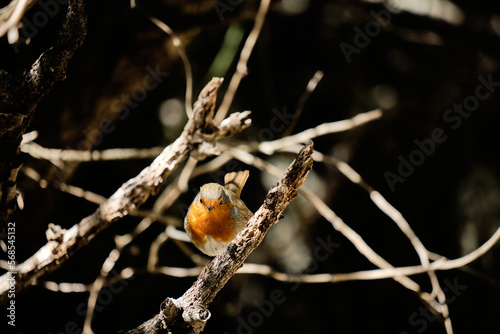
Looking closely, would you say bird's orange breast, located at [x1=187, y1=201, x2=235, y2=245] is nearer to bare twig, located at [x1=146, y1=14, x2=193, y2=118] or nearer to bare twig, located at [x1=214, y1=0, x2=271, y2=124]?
bare twig, located at [x1=146, y1=14, x2=193, y2=118]

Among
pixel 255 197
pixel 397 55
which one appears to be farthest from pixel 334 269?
pixel 397 55

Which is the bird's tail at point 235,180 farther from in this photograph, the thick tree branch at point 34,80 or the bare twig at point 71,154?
the thick tree branch at point 34,80

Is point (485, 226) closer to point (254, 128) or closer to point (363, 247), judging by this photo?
point (363, 247)

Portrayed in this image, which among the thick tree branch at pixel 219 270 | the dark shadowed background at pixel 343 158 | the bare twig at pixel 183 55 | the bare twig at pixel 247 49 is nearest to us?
the thick tree branch at pixel 219 270

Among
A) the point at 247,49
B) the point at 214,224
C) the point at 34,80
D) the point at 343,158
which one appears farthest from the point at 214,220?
A: the point at 343,158

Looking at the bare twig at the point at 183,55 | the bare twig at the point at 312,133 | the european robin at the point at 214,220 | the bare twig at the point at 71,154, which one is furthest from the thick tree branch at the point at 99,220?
the bare twig at the point at 312,133
